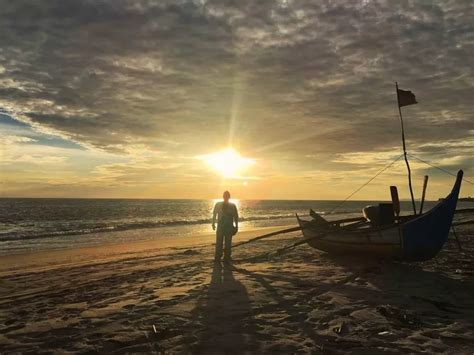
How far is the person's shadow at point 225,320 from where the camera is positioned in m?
5.39

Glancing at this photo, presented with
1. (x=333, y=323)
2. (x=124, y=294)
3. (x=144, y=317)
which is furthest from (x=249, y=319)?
(x=124, y=294)

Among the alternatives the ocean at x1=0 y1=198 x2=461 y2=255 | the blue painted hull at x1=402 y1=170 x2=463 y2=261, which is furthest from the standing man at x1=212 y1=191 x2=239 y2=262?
the ocean at x1=0 y1=198 x2=461 y2=255

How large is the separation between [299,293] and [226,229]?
5.11 metres

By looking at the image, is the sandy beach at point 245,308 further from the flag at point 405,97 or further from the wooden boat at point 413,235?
the flag at point 405,97

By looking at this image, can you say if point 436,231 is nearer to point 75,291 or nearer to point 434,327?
point 434,327

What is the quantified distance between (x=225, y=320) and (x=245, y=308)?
0.85 m

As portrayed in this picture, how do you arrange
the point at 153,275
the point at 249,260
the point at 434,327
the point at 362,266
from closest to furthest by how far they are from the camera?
the point at 434,327 < the point at 153,275 < the point at 362,266 < the point at 249,260

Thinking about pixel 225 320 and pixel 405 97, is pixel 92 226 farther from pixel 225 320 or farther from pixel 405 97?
pixel 225 320

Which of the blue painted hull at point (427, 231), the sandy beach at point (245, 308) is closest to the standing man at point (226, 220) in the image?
the sandy beach at point (245, 308)

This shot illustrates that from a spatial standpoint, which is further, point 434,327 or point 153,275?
point 153,275

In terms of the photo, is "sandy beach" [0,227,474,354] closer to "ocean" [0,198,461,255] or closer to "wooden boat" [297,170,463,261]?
"wooden boat" [297,170,463,261]

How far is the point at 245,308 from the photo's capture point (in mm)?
7344

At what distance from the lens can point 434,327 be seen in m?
6.18

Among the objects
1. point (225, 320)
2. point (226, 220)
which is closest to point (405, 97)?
point (226, 220)
